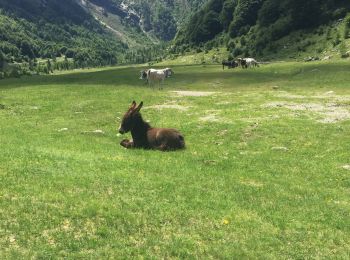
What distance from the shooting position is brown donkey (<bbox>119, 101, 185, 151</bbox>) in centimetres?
2564

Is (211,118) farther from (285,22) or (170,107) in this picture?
(285,22)

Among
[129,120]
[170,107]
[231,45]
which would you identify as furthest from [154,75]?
[231,45]

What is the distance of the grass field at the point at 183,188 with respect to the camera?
12562 millimetres

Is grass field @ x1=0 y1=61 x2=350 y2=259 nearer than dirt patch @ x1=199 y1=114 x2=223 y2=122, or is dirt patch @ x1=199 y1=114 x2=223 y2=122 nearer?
grass field @ x1=0 y1=61 x2=350 y2=259

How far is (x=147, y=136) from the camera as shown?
2614 cm

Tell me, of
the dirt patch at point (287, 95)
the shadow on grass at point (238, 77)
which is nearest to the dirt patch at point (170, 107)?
the dirt patch at point (287, 95)

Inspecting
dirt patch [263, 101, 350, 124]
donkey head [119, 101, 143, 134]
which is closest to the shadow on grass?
dirt patch [263, 101, 350, 124]

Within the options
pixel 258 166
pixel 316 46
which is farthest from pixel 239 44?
pixel 258 166

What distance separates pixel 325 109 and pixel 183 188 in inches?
1047

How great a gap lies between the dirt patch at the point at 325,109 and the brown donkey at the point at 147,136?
14.2 metres

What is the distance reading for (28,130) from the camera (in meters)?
31.1

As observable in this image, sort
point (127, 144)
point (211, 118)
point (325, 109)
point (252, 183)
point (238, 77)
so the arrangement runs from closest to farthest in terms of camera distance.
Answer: point (252, 183) → point (127, 144) → point (211, 118) → point (325, 109) → point (238, 77)

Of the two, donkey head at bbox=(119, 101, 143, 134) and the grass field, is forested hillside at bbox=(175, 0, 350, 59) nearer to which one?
the grass field

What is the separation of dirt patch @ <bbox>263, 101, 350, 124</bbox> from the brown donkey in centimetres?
1425
